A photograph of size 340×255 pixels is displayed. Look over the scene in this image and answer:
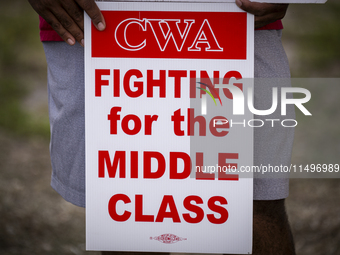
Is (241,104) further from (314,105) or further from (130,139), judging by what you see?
(314,105)

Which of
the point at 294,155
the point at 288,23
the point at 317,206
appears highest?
the point at 288,23

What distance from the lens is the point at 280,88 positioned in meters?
0.93

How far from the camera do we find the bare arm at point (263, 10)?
0.81 m

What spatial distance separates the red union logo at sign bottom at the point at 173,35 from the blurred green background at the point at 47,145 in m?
1.49

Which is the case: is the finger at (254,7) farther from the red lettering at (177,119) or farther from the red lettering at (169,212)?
the red lettering at (169,212)

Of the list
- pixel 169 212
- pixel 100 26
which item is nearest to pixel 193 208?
pixel 169 212

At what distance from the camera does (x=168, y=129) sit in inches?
33.8

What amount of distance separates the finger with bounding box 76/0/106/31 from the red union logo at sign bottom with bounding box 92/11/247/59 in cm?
1

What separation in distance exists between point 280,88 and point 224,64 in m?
0.18

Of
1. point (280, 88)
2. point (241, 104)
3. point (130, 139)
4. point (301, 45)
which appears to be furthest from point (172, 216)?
point (301, 45)

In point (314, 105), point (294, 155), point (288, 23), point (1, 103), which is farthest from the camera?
point (288, 23)

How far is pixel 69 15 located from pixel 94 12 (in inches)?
2.8

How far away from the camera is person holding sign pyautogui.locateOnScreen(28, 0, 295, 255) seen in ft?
2.80

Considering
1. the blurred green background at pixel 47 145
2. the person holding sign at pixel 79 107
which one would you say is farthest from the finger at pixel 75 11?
the blurred green background at pixel 47 145
